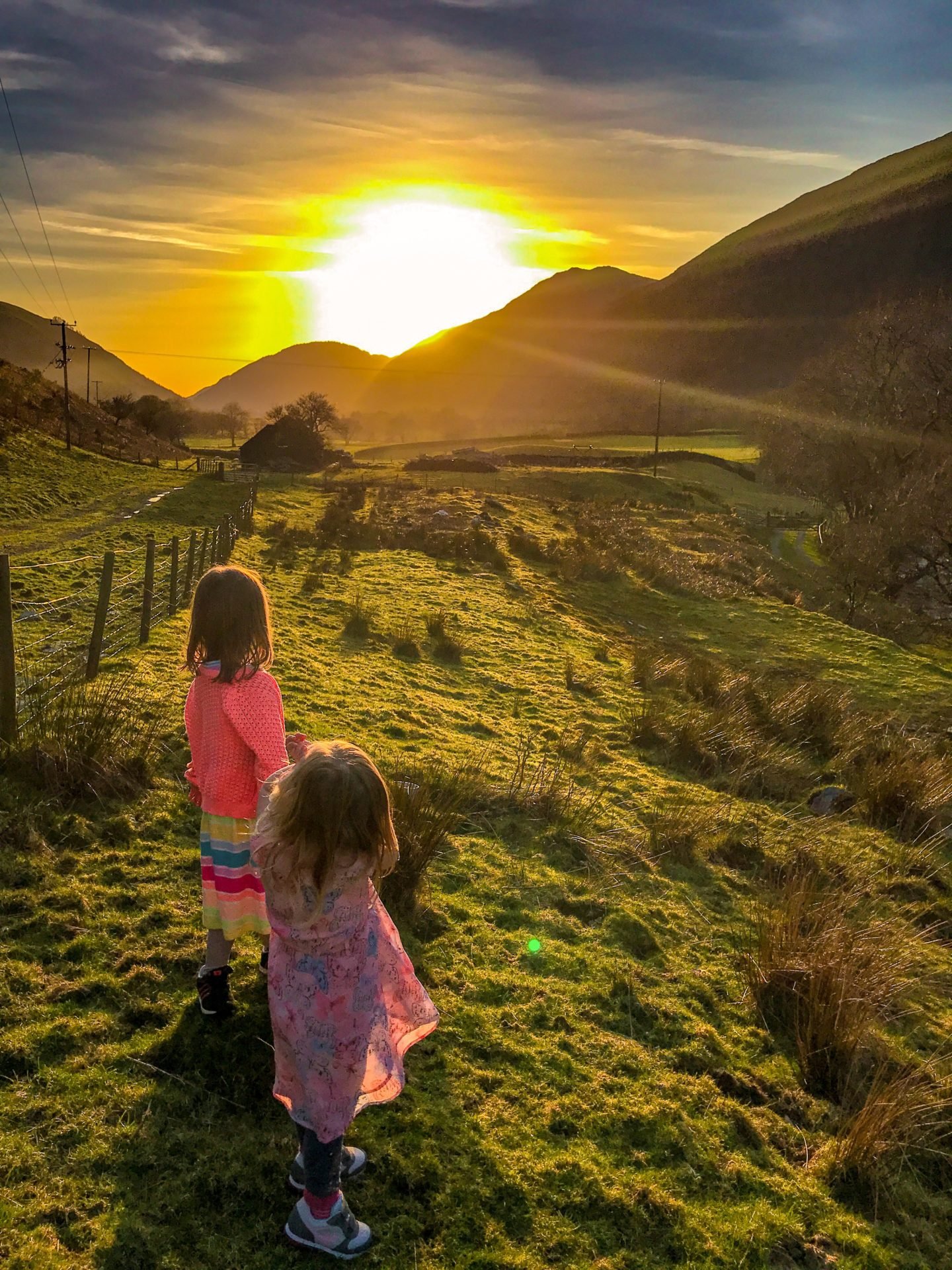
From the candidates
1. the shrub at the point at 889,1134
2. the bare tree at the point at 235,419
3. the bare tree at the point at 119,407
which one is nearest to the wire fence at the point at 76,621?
the shrub at the point at 889,1134

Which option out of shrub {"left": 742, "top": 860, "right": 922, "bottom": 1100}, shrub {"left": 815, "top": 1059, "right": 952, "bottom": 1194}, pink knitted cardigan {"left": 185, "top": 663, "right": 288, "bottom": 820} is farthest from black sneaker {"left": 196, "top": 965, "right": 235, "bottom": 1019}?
shrub {"left": 742, "top": 860, "right": 922, "bottom": 1100}

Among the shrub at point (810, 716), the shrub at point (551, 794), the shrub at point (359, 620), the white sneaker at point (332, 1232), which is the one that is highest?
the white sneaker at point (332, 1232)

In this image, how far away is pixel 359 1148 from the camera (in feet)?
11.4

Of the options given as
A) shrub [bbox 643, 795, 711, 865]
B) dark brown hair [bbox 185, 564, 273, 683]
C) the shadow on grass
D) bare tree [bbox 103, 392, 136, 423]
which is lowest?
shrub [bbox 643, 795, 711, 865]

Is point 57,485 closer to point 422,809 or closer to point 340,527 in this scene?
point 340,527

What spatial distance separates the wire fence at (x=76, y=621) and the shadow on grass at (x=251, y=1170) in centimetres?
327

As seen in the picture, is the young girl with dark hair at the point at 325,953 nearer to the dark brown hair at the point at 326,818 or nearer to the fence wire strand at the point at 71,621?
the dark brown hair at the point at 326,818

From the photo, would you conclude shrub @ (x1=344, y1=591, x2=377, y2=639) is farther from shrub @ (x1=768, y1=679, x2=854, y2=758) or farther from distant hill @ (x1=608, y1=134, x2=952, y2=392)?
distant hill @ (x1=608, y1=134, x2=952, y2=392)

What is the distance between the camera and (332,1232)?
116 inches

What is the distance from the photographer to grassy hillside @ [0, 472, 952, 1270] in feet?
10.6

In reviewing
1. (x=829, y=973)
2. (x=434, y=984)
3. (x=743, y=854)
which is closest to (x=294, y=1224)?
(x=434, y=984)

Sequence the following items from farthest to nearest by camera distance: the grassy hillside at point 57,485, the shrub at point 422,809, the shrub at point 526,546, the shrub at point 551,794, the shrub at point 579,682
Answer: the grassy hillside at point 57,485 < the shrub at point 526,546 < the shrub at point 579,682 < the shrub at point 551,794 < the shrub at point 422,809

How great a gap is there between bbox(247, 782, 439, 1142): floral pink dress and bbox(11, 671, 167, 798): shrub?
352 centimetres

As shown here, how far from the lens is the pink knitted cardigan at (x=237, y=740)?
371 centimetres
